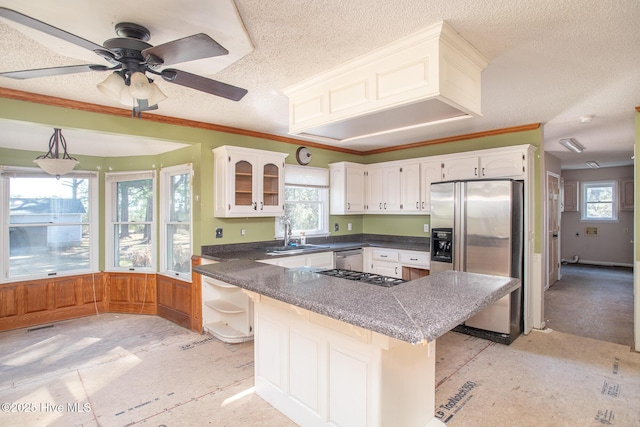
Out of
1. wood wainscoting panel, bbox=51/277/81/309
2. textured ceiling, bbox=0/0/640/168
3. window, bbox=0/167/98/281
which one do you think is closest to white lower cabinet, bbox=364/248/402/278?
textured ceiling, bbox=0/0/640/168

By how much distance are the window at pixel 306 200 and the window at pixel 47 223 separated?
9.13ft

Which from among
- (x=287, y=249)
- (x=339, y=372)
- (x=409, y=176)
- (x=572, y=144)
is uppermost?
(x=572, y=144)

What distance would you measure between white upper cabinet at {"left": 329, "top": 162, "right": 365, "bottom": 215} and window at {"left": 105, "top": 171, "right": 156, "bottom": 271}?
Answer: 103 inches

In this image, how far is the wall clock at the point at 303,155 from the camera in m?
4.94

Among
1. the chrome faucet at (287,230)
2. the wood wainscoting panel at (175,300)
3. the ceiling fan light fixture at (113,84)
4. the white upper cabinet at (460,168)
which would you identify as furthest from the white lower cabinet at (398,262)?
the ceiling fan light fixture at (113,84)

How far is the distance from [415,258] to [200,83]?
137 inches

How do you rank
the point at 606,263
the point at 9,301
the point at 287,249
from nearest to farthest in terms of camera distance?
1. the point at 9,301
2. the point at 287,249
3. the point at 606,263

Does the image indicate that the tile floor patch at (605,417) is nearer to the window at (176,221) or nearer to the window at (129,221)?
the window at (176,221)

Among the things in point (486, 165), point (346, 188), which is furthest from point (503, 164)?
point (346, 188)

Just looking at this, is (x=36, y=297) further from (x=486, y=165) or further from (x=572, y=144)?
(x=572, y=144)

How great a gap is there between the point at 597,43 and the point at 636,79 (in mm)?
931

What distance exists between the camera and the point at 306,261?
13.6 ft

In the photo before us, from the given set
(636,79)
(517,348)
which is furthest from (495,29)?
(517,348)

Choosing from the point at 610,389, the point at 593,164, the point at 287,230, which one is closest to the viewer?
the point at 610,389
